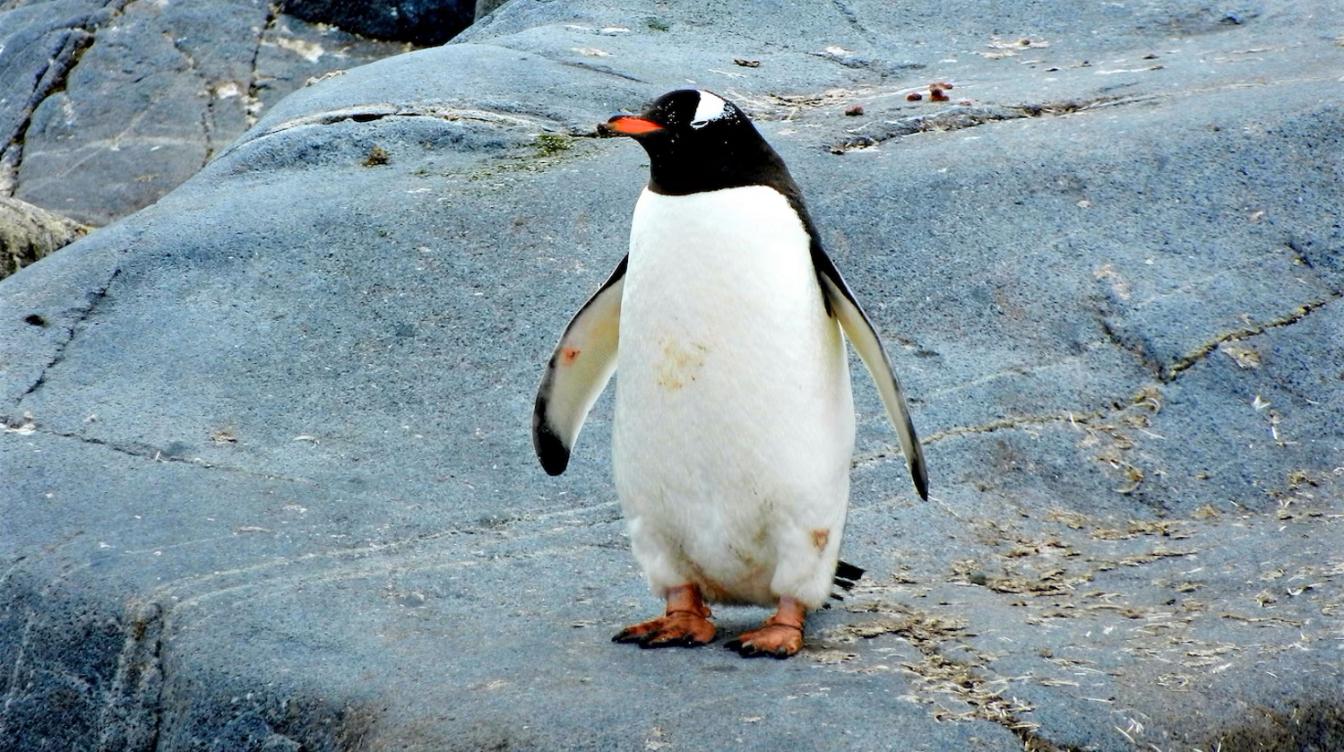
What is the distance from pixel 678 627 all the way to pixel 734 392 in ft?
1.58

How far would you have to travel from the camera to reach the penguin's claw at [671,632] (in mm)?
3135

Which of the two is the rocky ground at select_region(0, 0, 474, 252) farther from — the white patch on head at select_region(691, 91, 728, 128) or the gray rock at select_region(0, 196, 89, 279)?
the white patch on head at select_region(691, 91, 728, 128)

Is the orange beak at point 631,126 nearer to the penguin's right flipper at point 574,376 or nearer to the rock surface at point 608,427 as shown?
the penguin's right flipper at point 574,376

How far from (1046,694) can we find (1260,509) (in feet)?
6.19

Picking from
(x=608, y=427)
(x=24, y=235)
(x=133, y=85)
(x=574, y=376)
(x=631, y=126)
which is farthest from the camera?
(x=133, y=85)

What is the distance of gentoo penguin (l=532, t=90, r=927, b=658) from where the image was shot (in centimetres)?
308

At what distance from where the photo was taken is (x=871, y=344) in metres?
3.23

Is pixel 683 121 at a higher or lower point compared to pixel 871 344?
higher

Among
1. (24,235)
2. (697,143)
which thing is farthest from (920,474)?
(24,235)

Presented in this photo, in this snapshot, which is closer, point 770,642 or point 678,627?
point 770,642

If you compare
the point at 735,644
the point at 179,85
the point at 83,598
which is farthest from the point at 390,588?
the point at 179,85

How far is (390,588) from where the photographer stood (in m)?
3.68

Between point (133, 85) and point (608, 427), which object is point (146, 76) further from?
point (608, 427)

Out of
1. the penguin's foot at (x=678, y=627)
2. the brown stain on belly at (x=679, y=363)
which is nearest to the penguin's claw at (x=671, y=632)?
the penguin's foot at (x=678, y=627)
